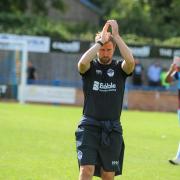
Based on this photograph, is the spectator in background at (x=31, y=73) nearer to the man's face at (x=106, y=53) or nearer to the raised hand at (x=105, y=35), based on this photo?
the man's face at (x=106, y=53)

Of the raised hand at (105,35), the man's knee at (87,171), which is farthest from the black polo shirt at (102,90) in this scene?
the man's knee at (87,171)

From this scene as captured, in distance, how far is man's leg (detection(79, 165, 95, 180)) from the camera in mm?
8242

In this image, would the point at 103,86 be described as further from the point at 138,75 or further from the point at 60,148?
the point at 138,75

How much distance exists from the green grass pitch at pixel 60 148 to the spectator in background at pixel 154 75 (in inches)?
435

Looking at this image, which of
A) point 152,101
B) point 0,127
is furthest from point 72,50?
point 0,127

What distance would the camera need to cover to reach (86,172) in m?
8.27

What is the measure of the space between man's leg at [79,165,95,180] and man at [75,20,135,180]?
0.34 feet

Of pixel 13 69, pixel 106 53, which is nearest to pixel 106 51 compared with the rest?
pixel 106 53

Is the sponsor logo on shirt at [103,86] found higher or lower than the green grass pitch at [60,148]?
higher

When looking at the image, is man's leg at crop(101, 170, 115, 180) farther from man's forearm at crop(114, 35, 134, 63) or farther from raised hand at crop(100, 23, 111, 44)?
raised hand at crop(100, 23, 111, 44)

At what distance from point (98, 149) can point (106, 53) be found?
3.72 ft

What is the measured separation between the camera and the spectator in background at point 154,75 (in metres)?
35.9

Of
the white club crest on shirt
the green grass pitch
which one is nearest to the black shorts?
the white club crest on shirt

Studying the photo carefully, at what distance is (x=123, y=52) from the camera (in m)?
8.39
